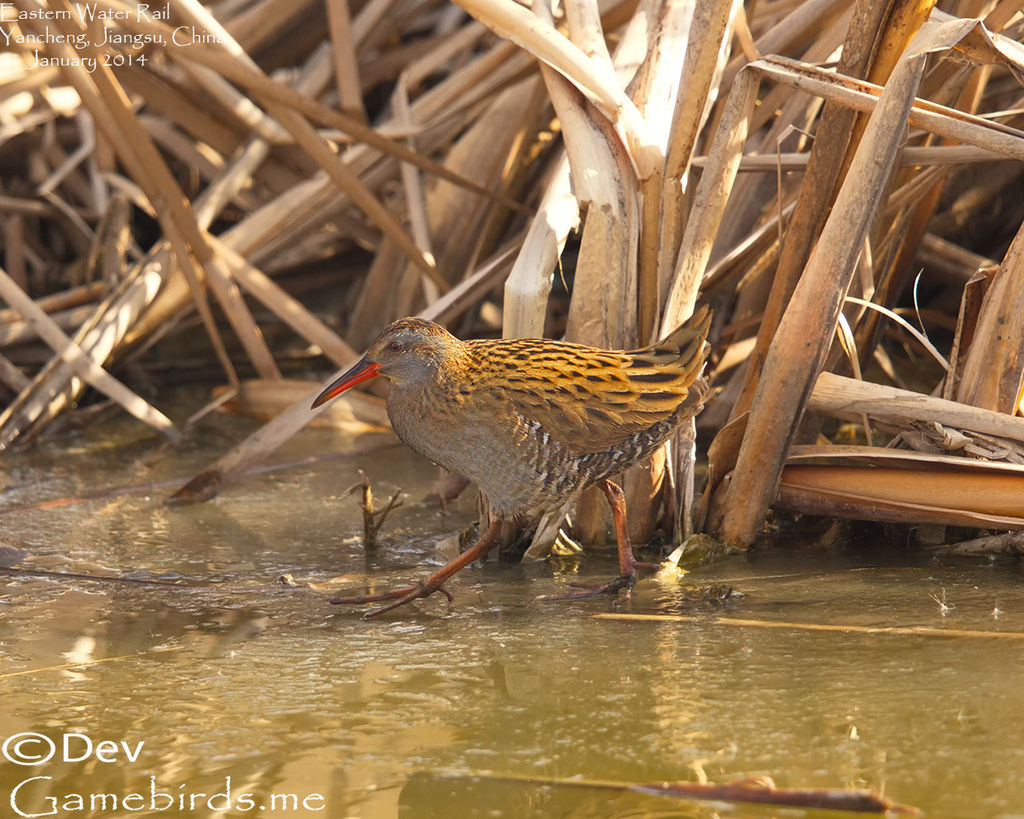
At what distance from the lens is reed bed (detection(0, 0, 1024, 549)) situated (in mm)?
2920

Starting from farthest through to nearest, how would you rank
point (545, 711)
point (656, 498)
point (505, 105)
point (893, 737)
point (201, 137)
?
point (201, 137) → point (505, 105) → point (656, 498) → point (545, 711) → point (893, 737)

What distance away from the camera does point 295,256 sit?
549 cm

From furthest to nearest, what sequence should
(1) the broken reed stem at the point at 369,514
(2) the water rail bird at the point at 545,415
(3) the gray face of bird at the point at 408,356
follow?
(1) the broken reed stem at the point at 369,514
(3) the gray face of bird at the point at 408,356
(2) the water rail bird at the point at 545,415

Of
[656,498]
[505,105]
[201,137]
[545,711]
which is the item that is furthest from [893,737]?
[201,137]

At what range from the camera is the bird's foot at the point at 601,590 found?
279 cm

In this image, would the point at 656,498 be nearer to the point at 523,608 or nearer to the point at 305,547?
the point at 523,608

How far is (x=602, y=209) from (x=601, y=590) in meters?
0.95

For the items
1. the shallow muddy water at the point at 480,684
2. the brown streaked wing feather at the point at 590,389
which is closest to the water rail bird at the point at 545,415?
the brown streaked wing feather at the point at 590,389

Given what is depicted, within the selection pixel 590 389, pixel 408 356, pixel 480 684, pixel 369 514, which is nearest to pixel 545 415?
pixel 590 389

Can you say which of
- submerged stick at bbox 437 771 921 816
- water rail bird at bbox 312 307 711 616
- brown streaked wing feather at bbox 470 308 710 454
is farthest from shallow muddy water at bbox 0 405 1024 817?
brown streaked wing feather at bbox 470 308 710 454

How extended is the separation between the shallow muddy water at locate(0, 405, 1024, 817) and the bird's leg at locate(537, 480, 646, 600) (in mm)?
48

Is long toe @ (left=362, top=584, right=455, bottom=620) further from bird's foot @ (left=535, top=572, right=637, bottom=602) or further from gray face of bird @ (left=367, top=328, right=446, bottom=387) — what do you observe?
gray face of bird @ (left=367, top=328, right=446, bottom=387)

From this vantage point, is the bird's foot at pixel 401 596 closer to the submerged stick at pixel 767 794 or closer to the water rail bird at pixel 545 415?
the water rail bird at pixel 545 415

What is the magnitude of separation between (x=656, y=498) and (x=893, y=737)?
1298mm
